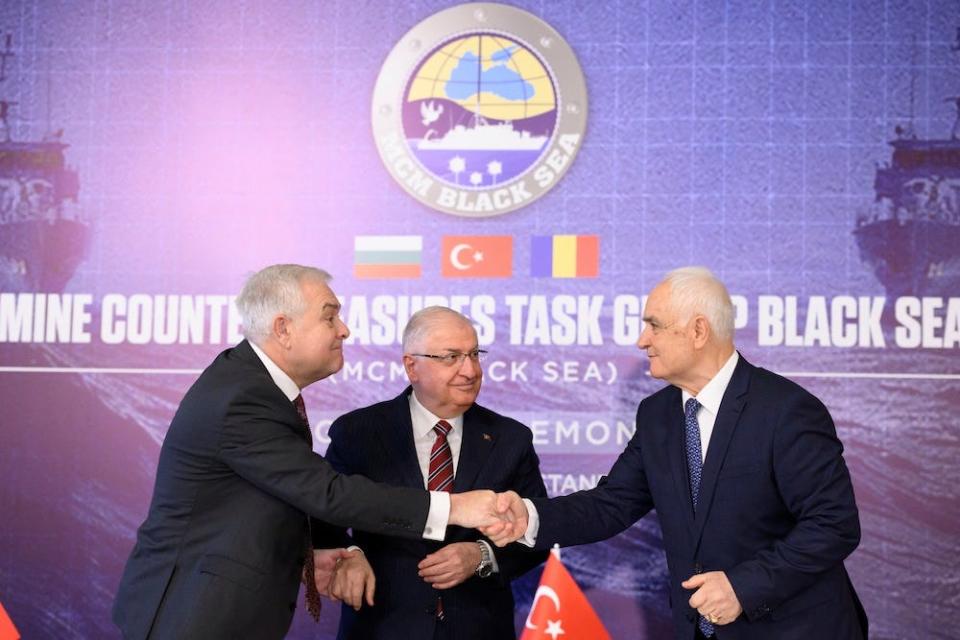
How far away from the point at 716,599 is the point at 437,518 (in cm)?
73

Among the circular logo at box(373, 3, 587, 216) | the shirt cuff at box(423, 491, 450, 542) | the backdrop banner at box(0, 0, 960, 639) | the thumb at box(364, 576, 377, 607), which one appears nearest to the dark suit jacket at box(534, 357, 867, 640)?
the shirt cuff at box(423, 491, 450, 542)

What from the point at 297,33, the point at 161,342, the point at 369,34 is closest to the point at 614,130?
the point at 369,34

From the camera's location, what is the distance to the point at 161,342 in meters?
4.13

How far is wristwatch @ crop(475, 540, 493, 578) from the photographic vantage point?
294 cm

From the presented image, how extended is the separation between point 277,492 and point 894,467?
252cm

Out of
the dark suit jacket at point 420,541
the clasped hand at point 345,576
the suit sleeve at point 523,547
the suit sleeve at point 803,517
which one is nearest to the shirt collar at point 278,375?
the dark suit jacket at point 420,541

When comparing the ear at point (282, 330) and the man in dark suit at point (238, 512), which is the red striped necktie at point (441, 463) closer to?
the man in dark suit at point (238, 512)

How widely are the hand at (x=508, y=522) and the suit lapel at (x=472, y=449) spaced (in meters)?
0.14

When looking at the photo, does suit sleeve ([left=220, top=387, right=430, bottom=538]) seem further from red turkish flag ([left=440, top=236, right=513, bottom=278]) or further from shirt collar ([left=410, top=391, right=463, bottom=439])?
red turkish flag ([left=440, top=236, right=513, bottom=278])

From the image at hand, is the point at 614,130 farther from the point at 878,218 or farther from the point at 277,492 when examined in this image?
the point at 277,492

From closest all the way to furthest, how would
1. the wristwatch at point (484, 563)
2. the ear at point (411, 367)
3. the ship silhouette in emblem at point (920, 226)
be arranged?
the wristwatch at point (484, 563), the ear at point (411, 367), the ship silhouette in emblem at point (920, 226)

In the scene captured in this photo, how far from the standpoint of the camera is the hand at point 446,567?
2.82 m

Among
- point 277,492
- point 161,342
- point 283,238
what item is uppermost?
point 283,238

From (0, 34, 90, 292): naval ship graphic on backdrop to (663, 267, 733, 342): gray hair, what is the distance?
99.4 inches
